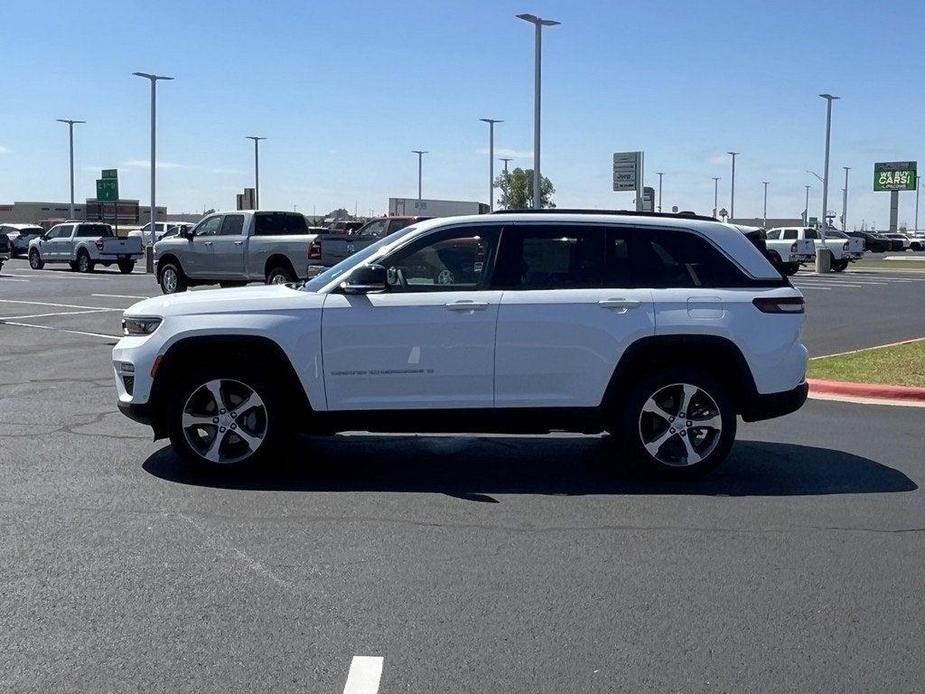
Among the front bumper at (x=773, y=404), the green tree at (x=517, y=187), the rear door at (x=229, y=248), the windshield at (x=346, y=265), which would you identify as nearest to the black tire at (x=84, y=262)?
the rear door at (x=229, y=248)

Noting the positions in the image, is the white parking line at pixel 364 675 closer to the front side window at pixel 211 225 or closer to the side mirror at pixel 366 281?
the side mirror at pixel 366 281

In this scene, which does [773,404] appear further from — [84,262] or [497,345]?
[84,262]

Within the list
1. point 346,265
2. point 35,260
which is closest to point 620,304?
point 346,265

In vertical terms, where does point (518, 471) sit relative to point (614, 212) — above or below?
below

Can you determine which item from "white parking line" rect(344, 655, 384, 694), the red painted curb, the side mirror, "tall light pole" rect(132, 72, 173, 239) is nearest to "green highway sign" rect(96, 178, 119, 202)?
"tall light pole" rect(132, 72, 173, 239)

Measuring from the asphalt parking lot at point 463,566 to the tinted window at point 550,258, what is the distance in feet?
4.43

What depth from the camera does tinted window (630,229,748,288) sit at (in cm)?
800

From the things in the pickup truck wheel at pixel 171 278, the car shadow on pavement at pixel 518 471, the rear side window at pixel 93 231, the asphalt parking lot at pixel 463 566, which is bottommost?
the asphalt parking lot at pixel 463 566

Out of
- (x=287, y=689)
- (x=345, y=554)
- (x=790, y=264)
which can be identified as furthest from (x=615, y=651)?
(x=790, y=264)

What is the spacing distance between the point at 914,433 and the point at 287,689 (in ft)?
23.2

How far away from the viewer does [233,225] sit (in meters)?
26.0

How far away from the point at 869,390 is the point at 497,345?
18.7 ft

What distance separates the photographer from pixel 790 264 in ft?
148

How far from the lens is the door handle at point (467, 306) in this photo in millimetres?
7738
